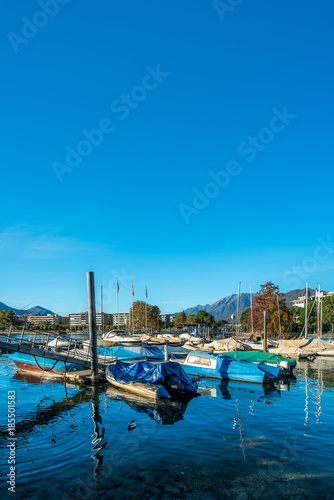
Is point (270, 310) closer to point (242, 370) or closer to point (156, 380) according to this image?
point (242, 370)

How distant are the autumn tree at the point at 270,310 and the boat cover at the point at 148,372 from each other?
53.5 metres

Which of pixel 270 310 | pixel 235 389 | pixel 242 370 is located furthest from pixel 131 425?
pixel 270 310

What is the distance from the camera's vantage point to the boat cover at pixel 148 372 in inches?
920

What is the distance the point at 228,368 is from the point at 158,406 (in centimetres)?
1107

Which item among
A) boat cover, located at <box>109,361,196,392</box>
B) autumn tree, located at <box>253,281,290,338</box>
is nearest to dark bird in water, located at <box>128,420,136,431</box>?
boat cover, located at <box>109,361,196,392</box>

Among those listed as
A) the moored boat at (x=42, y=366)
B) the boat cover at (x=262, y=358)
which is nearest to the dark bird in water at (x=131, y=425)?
the moored boat at (x=42, y=366)

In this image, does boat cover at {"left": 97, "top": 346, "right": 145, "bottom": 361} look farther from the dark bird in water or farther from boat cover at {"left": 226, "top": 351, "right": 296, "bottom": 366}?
the dark bird in water

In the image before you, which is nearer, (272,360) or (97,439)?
(97,439)

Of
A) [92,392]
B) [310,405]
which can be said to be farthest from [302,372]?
[92,392]

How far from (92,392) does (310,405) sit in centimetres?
1546

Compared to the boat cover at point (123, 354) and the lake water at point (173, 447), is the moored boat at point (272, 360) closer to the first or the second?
the lake water at point (173, 447)

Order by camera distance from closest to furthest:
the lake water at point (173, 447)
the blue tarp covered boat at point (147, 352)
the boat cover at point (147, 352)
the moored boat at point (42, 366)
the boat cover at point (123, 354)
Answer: the lake water at point (173, 447) < the moored boat at point (42, 366) < the boat cover at point (123, 354) < the blue tarp covered boat at point (147, 352) < the boat cover at point (147, 352)

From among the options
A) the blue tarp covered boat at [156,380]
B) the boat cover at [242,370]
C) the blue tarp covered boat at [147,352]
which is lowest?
the blue tarp covered boat at [147,352]

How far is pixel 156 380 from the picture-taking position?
2327 centimetres
